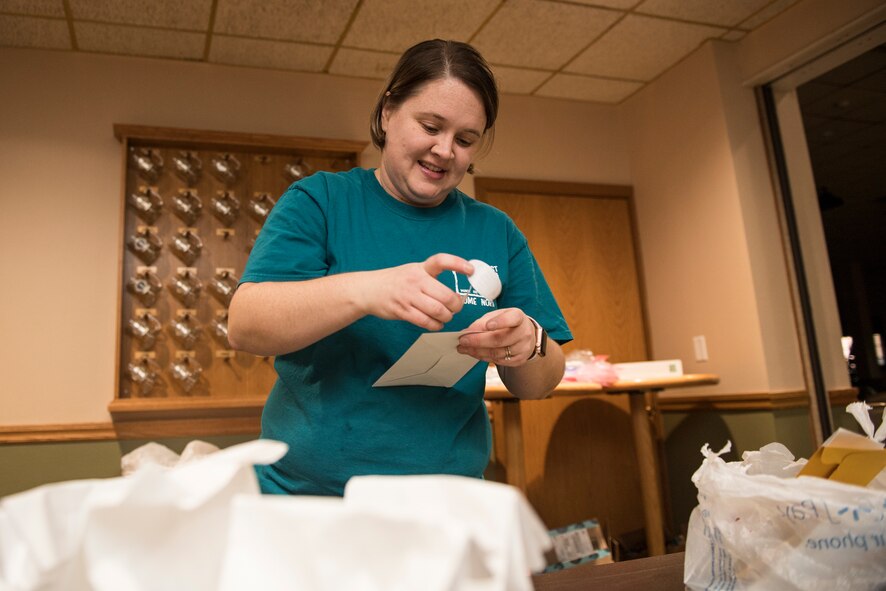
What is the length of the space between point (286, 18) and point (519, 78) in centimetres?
132

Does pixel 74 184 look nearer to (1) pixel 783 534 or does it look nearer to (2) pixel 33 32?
(2) pixel 33 32

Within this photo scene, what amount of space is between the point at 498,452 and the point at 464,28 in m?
2.02

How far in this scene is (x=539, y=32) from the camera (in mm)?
3145

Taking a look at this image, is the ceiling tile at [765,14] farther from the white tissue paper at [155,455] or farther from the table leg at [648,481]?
the white tissue paper at [155,455]

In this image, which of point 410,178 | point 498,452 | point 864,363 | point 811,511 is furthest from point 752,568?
point 864,363

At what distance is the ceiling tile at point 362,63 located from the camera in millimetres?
3256

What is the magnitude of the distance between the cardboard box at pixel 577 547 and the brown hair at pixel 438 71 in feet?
7.47

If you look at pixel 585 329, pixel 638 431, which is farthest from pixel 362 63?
pixel 638 431

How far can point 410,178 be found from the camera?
45.5 inches

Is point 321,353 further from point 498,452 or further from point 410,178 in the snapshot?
point 498,452

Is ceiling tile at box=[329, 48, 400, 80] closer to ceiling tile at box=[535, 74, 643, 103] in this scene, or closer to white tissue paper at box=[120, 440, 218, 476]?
ceiling tile at box=[535, 74, 643, 103]

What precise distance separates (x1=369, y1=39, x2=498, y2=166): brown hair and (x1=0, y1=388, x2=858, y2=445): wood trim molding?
2.10 metres

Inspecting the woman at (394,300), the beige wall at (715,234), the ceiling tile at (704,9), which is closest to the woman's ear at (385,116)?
the woman at (394,300)

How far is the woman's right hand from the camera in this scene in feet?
2.60
